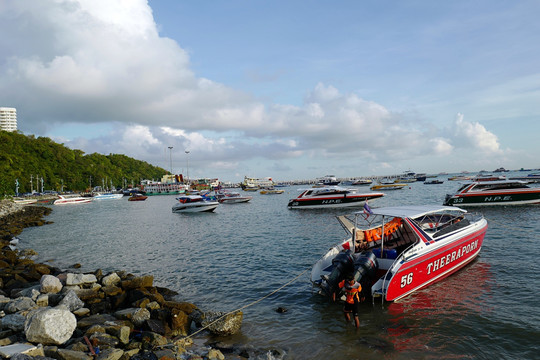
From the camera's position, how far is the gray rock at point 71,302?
10.5m

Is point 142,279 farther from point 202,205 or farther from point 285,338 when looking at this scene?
point 202,205

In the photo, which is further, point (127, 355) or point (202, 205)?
point (202, 205)

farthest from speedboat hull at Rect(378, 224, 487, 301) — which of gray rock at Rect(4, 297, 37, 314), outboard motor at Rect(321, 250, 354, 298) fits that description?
gray rock at Rect(4, 297, 37, 314)

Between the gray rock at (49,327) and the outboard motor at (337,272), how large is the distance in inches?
301

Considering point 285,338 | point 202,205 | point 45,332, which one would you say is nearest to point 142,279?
point 45,332

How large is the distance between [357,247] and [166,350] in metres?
8.33

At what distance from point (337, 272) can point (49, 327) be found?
332 inches

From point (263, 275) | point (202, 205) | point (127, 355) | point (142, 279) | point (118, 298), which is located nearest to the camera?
point (127, 355)

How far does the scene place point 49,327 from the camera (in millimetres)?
7914

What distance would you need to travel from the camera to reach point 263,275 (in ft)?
51.0

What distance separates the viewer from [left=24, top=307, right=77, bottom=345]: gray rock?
7812mm

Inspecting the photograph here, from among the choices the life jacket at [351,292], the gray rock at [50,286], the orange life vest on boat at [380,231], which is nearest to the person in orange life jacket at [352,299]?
the life jacket at [351,292]

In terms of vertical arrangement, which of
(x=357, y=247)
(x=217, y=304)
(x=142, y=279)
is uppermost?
(x=357, y=247)

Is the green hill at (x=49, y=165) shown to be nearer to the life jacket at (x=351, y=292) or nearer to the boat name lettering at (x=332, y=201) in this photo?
the boat name lettering at (x=332, y=201)
